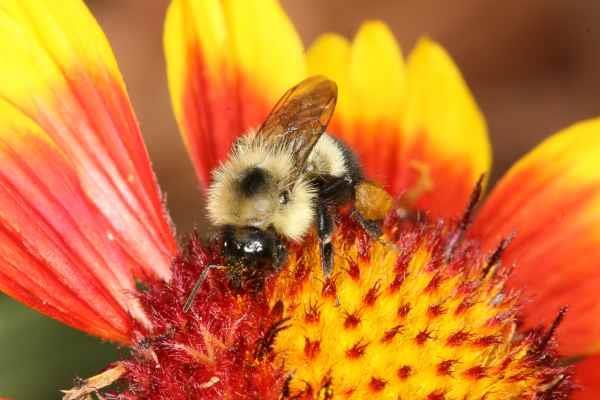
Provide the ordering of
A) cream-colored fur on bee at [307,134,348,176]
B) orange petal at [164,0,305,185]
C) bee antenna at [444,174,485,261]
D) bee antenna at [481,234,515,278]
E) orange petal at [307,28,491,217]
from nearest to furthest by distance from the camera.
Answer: cream-colored fur on bee at [307,134,348,176]
bee antenna at [481,234,515,278]
bee antenna at [444,174,485,261]
orange petal at [164,0,305,185]
orange petal at [307,28,491,217]

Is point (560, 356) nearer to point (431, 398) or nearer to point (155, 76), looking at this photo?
point (431, 398)

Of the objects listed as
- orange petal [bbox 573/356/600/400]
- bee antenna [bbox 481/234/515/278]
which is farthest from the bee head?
orange petal [bbox 573/356/600/400]

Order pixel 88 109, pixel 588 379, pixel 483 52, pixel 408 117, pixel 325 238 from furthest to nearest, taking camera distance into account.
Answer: pixel 483 52
pixel 408 117
pixel 588 379
pixel 88 109
pixel 325 238

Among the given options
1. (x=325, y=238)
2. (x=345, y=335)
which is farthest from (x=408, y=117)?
(x=345, y=335)

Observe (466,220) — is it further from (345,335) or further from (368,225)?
(345,335)

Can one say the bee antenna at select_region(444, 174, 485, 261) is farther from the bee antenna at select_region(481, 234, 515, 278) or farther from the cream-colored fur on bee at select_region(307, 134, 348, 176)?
the cream-colored fur on bee at select_region(307, 134, 348, 176)

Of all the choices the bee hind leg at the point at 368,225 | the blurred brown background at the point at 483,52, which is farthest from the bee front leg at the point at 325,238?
the blurred brown background at the point at 483,52
